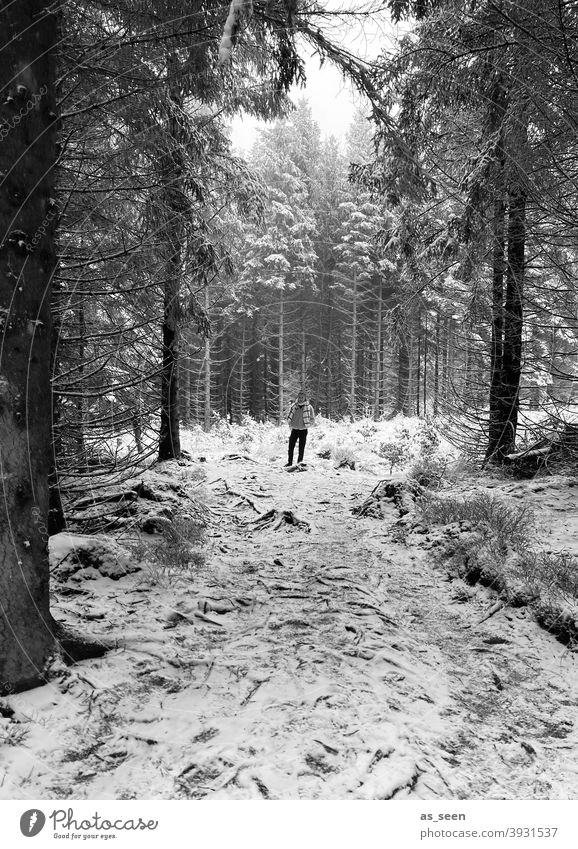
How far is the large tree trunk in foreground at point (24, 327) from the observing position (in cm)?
256

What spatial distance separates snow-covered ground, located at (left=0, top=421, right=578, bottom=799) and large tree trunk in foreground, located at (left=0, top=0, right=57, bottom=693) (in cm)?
42

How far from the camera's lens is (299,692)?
110 inches

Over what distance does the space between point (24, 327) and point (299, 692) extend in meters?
2.78

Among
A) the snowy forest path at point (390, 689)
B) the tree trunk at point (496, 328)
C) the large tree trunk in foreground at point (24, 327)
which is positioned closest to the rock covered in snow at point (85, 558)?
the snowy forest path at point (390, 689)

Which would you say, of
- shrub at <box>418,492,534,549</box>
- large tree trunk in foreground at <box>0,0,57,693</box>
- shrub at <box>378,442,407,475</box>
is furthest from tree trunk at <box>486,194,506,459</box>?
large tree trunk in foreground at <box>0,0,57,693</box>

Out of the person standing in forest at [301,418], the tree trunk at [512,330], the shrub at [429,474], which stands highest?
the tree trunk at [512,330]

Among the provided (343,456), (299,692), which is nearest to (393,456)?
(343,456)

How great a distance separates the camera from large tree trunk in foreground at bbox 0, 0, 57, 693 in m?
2.56

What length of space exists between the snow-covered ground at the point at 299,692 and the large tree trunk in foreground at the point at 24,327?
42cm

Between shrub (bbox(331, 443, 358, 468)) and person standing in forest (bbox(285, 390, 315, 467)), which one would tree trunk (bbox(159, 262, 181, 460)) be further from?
shrub (bbox(331, 443, 358, 468))

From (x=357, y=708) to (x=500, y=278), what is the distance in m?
7.22

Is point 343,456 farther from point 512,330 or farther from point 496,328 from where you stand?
point 512,330

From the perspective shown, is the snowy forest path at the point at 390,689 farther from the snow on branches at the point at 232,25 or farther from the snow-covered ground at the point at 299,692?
the snow on branches at the point at 232,25
